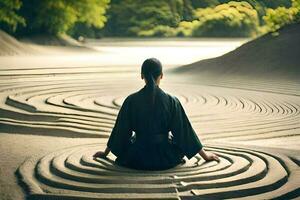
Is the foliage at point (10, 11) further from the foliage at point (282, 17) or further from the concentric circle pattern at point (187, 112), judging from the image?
the foliage at point (282, 17)

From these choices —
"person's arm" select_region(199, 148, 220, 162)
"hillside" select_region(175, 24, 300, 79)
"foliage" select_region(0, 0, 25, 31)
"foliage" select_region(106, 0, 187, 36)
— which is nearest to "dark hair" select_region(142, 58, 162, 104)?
"person's arm" select_region(199, 148, 220, 162)

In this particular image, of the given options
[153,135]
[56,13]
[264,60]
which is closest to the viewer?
[153,135]

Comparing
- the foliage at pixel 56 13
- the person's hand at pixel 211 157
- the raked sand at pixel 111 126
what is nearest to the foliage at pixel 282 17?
the raked sand at pixel 111 126

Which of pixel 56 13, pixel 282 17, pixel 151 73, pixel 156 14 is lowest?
pixel 151 73

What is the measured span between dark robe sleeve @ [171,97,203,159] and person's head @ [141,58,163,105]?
213 millimetres

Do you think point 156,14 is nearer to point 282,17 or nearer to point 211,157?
point 211,157

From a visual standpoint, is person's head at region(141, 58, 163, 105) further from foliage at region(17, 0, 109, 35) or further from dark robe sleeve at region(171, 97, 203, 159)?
foliage at region(17, 0, 109, 35)

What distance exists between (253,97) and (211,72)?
168 inches

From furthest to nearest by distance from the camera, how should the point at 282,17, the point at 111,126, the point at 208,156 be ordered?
the point at 282,17 → the point at 111,126 → the point at 208,156

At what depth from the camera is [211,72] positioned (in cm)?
1433

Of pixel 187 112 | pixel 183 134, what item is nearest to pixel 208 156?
pixel 183 134

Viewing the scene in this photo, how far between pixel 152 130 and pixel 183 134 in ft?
0.84

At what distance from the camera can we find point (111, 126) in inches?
278

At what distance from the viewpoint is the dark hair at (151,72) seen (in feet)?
14.5
